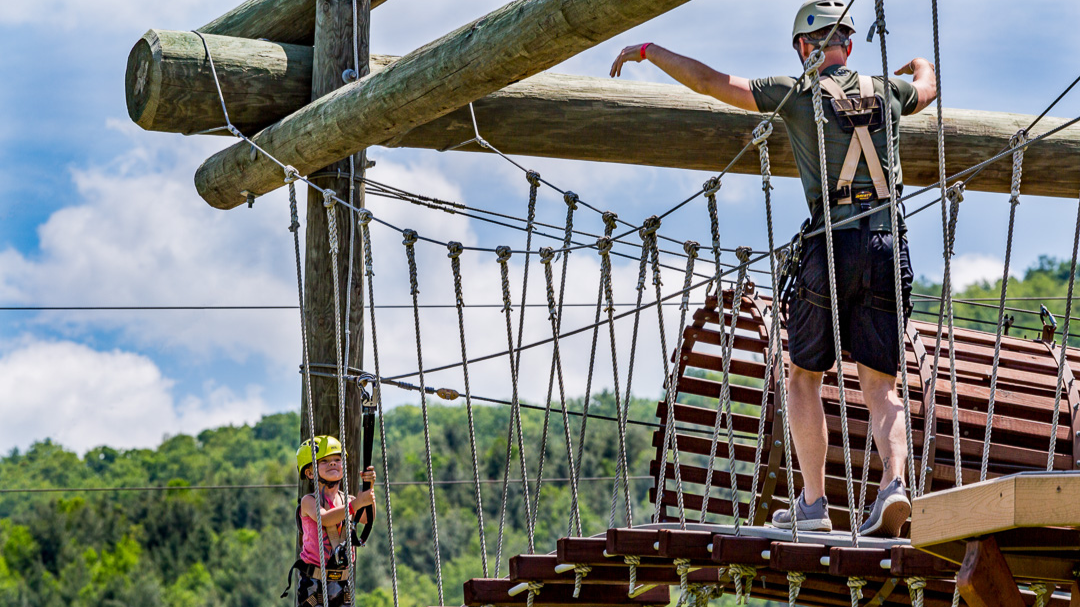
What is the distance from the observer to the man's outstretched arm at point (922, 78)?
3.85 meters

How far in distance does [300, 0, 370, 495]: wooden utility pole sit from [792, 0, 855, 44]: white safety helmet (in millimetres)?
1789

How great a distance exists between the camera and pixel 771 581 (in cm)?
391

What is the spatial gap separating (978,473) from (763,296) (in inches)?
43.8

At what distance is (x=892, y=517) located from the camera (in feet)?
10.9

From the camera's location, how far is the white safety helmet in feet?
11.7

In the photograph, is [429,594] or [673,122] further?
[429,594]

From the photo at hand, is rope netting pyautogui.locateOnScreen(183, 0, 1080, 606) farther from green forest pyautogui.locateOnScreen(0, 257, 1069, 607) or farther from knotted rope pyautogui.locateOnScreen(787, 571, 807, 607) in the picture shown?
green forest pyautogui.locateOnScreen(0, 257, 1069, 607)

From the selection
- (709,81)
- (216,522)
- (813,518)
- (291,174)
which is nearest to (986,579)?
(813,518)

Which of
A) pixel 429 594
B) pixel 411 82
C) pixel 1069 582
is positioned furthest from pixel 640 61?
pixel 429 594

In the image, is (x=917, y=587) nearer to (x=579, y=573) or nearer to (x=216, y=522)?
(x=579, y=573)

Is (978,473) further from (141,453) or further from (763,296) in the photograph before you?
(141,453)

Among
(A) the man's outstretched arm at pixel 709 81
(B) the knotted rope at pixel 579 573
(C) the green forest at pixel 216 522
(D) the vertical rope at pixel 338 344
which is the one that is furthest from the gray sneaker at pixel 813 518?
(C) the green forest at pixel 216 522

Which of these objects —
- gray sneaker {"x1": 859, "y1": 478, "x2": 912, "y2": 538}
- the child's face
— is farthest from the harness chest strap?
the child's face

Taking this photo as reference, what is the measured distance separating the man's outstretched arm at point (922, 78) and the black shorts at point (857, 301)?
0.50 meters
